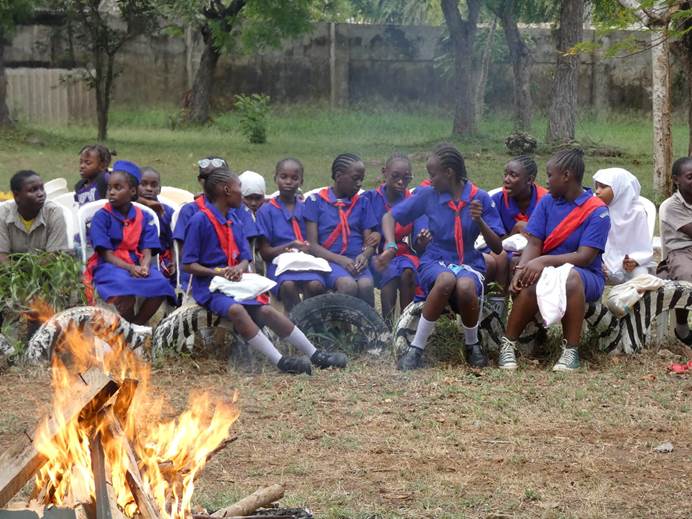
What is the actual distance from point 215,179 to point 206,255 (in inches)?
20.8

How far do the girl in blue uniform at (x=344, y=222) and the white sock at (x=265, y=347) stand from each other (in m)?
1.04

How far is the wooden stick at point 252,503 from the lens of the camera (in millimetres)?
4602

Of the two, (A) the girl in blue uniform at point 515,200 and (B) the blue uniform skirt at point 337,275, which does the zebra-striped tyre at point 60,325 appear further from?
(A) the girl in blue uniform at point 515,200

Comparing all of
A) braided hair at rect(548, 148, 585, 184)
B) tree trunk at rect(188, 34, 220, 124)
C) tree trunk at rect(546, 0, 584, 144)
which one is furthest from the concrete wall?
braided hair at rect(548, 148, 585, 184)

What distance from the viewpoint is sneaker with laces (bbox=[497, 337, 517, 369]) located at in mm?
7961

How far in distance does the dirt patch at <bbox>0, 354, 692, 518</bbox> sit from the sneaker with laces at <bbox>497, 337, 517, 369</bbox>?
0.13 metres

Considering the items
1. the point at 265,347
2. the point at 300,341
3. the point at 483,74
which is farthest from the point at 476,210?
the point at 483,74

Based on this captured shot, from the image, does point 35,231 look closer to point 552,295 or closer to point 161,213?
point 161,213

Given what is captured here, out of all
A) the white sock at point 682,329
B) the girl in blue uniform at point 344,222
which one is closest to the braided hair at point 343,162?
the girl in blue uniform at point 344,222

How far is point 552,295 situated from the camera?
784cm

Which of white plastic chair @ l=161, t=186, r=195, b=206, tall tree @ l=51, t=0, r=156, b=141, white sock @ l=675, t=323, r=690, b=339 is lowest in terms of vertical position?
white sock @ l=675, t=323, r=690, b=339

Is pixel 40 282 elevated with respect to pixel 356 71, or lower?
lower

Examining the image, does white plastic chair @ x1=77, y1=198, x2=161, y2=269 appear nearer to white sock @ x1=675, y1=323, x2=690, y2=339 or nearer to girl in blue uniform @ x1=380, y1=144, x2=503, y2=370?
girl in blue uniform @ x1=380, y1=144, x2=503, y2=370

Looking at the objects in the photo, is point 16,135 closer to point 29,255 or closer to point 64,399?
point 29,255
